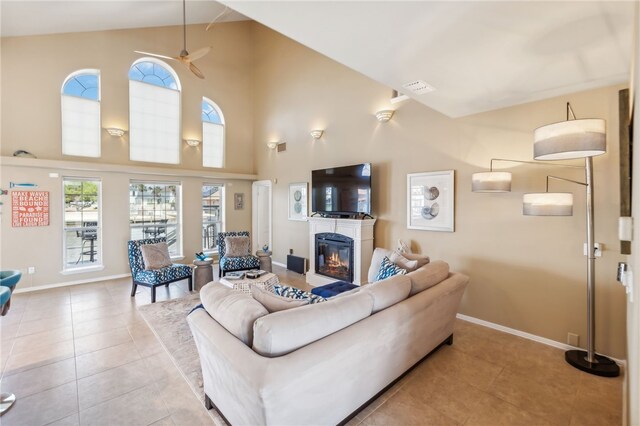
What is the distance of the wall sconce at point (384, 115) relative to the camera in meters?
4.51

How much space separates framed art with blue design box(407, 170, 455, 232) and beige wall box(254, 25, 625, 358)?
0.10 m

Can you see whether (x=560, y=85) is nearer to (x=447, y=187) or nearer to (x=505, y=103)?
(x=505, y=103)

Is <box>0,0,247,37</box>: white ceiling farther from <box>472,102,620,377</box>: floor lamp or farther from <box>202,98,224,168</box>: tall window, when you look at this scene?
<box>472,102,620,377</box>: floor lamp

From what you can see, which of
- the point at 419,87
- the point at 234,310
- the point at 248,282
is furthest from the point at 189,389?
the point at 419,87

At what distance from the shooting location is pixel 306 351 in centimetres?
154

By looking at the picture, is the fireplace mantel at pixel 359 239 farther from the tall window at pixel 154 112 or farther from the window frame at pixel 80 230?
the window frame at pixel 80 230

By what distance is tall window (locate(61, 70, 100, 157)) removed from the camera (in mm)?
5258

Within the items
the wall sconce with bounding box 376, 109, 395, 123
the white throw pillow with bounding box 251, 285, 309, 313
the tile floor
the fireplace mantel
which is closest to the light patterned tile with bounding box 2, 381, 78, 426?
the tile floor

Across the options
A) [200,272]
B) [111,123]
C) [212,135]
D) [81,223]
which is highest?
[212,135]

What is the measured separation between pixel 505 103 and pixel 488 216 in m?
1.38

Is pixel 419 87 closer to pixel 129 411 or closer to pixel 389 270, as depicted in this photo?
pixel 389 270

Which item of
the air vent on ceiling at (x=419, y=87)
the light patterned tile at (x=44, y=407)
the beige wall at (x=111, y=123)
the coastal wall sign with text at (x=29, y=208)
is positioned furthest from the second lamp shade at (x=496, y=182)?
the coastal wall sign with text at (x=29, y=208)

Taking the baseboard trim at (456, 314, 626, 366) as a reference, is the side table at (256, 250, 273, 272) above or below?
above

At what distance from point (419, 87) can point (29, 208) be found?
662 centimetres
